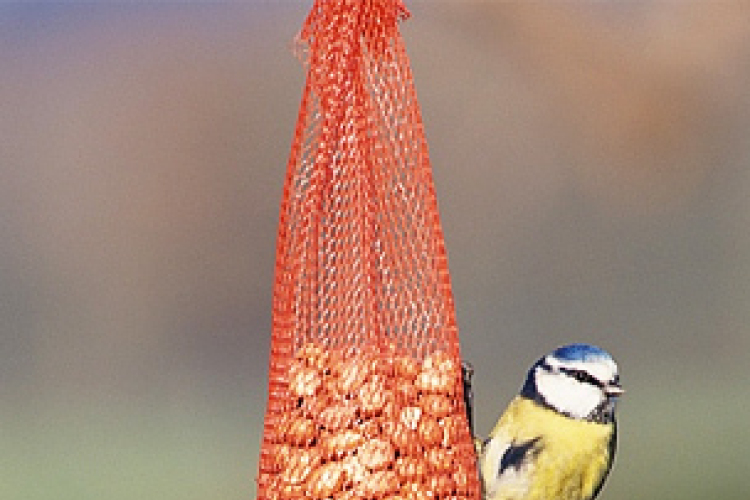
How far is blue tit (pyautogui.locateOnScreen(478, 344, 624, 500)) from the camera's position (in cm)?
233

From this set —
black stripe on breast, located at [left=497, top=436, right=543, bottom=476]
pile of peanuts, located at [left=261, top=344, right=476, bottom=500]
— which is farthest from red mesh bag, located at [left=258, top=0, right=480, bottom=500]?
black stripe on breast, located at [left=497, top=436, right=543, bottom=476]

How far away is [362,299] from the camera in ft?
6.73

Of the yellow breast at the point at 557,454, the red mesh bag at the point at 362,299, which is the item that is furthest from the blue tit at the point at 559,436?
the red mesh bag at the point at 362,299

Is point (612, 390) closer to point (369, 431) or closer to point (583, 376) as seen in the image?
point (583, 376)

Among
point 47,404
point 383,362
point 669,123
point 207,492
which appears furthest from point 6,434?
point 383,362

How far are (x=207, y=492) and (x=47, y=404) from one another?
0.71m

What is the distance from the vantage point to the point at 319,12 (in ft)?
6.77

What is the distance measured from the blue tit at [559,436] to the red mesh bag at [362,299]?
0.28 m

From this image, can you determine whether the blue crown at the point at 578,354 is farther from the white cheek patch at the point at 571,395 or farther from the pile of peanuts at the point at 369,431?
the pile of peanuts at the point at 369,431

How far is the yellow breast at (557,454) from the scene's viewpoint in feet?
7.69

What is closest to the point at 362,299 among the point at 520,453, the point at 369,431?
the point at 369,431

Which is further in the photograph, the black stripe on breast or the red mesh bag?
the black stripe on breast

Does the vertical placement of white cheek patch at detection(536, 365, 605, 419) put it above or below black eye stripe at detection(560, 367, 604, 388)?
below

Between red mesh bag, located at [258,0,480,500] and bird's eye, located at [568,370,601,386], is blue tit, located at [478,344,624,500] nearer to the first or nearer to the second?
bird's eye, located at [568,370,601,386]
